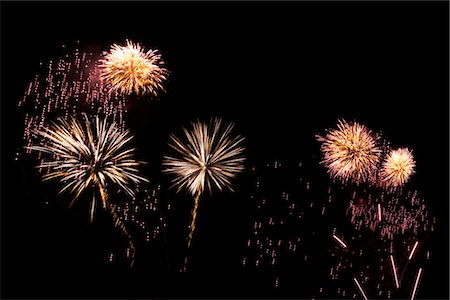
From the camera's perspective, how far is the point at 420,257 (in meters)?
16.3

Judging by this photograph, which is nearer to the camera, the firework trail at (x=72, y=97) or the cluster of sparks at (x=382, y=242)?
the firework trail at (x=72, y=97)

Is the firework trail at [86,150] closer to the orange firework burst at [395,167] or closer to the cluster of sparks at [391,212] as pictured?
the orange firework burst at [395,167]

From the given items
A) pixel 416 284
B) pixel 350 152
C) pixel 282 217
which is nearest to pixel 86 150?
pixel 350 152

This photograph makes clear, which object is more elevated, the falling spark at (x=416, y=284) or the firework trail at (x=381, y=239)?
the firework trail at (x=381, y=239)

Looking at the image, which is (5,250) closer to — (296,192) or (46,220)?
(46,220)

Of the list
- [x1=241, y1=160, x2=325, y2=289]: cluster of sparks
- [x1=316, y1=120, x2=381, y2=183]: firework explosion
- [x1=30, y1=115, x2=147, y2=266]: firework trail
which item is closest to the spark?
[x1=30, y1=115, x2=147, y2=266]: firework trail

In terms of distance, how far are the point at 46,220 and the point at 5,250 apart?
3.96 ft

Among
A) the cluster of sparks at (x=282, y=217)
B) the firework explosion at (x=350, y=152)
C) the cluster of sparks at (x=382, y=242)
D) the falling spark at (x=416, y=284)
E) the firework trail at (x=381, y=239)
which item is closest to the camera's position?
the firework explosion at (x=350, y=152)

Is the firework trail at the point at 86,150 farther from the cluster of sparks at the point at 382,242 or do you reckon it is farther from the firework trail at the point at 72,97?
the cluster of sparks at the point at 382,242

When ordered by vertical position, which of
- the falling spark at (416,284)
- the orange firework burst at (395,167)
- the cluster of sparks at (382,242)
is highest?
the orange firework burst at (395,167)

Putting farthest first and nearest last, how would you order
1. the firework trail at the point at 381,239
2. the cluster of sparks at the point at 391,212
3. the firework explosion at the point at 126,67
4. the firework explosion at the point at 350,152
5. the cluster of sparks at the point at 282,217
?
the cluster of sparks at the point at 391,212, the cluster of sparks at the point at 282,217, the firework trail at the point at 381,239, the firework explosion at the point at 350,152, the firework explosion at the point at 126,67

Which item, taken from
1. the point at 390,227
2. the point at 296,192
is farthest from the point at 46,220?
the point at 390,227

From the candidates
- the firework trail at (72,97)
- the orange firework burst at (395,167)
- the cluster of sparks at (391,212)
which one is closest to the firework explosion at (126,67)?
the firework trail at (72,97)

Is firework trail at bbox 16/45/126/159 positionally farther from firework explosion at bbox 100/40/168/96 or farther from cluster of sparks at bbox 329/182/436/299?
cluster of sparks at bbox 329/182/436/299
